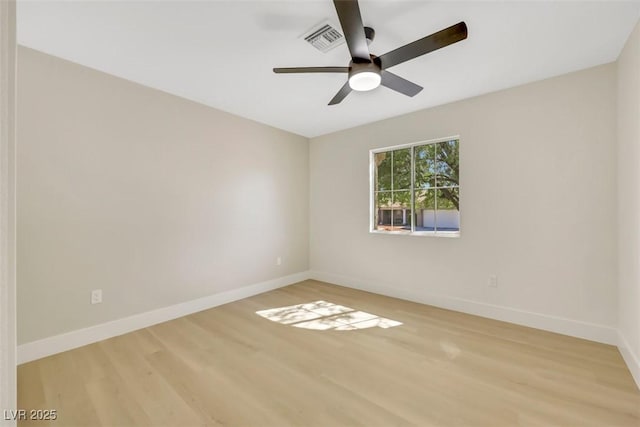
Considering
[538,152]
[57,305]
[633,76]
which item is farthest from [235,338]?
[633,76]

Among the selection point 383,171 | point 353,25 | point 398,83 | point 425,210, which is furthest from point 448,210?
point 353,25

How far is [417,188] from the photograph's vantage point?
3670 mm

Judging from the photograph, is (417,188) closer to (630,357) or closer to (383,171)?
(383,171)

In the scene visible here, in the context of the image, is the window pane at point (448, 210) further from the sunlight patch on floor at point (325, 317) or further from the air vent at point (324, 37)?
the air vent at point (324, 37)

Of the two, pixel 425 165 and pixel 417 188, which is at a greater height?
pixel 425 165

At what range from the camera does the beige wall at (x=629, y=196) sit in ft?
6.29

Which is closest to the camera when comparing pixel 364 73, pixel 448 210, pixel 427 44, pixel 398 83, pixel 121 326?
pixel 427 44

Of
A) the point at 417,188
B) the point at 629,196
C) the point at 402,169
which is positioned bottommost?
the point at 629,196

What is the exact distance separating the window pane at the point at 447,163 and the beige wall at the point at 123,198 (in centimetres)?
234

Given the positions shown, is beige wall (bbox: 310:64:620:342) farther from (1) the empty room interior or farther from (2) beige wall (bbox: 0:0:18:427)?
(2) beige wall (bbox: 0:0:18:427)

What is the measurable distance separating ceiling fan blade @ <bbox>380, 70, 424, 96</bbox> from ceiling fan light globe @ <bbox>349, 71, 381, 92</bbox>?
0.14 metres

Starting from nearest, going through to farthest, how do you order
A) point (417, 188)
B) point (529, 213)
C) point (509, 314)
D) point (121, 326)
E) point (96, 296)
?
1. point (96, 296)
2. point (121, 326)
3. point (529, 213)
4. point (509, 314)
5. point (417, 188)

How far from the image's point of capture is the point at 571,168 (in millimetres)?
2574

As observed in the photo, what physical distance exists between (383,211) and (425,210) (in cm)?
63
